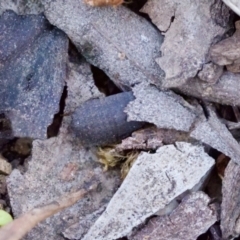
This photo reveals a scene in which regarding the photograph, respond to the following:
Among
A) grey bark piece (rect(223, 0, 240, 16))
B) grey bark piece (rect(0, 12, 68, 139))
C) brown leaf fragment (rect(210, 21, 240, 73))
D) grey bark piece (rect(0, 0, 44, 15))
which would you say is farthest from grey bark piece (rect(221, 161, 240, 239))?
grey bark piece (rect(0, 0, 44, 15))

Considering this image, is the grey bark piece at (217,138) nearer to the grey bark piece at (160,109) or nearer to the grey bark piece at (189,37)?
the grey bark piece at (160,109)

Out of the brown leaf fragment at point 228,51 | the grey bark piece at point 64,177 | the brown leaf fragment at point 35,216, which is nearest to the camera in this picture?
the brown leaf fragment at point 35,216

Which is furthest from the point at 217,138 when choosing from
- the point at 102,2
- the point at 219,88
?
the point at 102,2

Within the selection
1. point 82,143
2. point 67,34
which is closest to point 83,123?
point 82,143

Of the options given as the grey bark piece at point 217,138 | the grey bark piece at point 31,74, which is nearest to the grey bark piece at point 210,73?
the grey bark piece at point 217,138

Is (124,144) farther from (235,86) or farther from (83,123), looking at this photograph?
(235,86)
